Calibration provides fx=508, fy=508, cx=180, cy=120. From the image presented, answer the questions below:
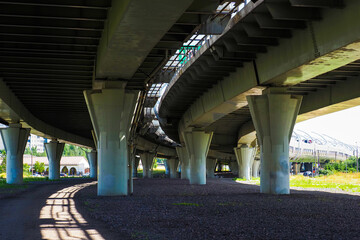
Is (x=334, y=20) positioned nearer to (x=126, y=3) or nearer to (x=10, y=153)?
(x=126, y=3)

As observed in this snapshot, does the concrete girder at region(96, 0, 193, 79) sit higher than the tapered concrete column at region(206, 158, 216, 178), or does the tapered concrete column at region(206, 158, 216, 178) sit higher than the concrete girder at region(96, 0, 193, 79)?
the concrete girder at region(96, 0, 193, 79)

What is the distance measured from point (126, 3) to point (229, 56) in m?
11.6

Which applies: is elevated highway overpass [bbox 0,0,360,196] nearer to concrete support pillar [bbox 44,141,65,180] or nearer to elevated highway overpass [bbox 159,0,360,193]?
elevated highway overpass [bbox 159,0,360,193]

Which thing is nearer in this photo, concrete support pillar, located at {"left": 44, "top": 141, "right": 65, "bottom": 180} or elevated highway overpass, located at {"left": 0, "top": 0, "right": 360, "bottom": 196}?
elevated highway overpass, located at {"left": 0, "top": 0, "right": 360, "bottom": 196}

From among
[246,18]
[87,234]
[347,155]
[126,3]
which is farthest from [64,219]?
[347,155]

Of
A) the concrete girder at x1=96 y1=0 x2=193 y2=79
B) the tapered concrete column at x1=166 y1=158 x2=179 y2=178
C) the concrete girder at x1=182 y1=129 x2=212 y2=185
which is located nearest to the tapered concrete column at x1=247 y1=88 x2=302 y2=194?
the concrete girder at x1=96 y1=0 x2=193 y2=79

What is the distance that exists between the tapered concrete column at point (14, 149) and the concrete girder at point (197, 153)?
15.3 meters

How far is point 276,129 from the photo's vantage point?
24.8 metres

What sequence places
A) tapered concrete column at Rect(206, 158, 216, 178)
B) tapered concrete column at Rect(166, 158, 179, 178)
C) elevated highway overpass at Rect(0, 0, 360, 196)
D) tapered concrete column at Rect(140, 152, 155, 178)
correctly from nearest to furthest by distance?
elevated highway overpass at Rect(0, 0, 360, 196), tapered concrete column at Rect(206, 158, 216, 178), tapered concrete column at Rect(140, 152, 155, 178), tapered concrete column at Rect(166, 158, 179, 178)

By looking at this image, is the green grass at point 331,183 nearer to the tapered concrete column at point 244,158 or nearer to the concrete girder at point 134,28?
the tapered concrete column at point 244,158

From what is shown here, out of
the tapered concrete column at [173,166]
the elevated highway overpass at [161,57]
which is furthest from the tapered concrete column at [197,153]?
the tapered concrete column at [173,166]

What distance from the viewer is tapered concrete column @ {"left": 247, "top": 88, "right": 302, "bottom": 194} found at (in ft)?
81.5

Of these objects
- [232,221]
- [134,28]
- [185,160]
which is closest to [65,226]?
[232,221]

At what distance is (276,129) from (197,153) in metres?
21.3
